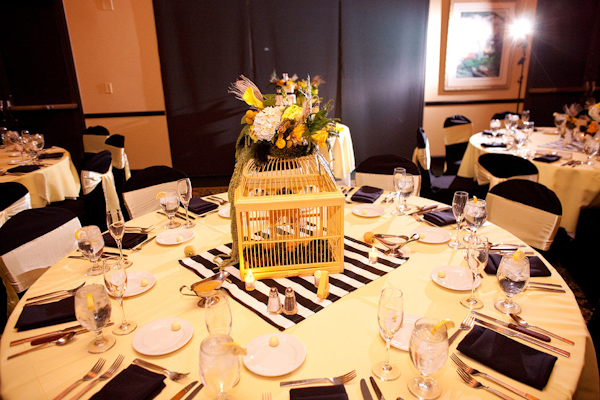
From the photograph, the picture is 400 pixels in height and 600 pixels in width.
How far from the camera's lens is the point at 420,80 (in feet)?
19.1

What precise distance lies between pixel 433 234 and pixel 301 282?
75 cm

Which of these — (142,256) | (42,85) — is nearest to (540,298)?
(142,256)

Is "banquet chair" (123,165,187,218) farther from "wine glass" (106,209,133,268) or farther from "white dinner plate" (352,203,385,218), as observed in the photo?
"white dinner plate" (352,203,385,218)

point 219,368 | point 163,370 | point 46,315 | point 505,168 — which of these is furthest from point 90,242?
point 505,168

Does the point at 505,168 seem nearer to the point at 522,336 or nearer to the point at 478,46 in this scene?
the point at 522,336

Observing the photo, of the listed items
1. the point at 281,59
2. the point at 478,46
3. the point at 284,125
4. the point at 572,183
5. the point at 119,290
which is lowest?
the point at 572,183

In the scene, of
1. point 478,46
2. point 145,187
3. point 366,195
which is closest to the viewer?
point 366,195

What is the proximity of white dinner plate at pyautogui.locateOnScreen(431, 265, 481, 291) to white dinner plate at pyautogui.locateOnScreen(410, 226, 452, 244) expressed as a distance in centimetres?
26

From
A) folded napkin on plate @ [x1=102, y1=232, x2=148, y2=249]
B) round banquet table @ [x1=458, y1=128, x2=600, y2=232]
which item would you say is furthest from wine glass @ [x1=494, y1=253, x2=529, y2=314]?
round banquet table @ [x1=458, y1=128, x2=600, y2=232]

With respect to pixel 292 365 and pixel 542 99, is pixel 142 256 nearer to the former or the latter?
pixel 292 365

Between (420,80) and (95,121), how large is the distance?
4.82m

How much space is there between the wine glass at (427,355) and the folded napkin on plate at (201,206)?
4.98ft

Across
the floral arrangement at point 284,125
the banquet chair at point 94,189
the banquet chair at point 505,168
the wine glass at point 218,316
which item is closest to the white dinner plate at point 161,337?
the wine glass at point 218,316

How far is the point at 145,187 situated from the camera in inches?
102
